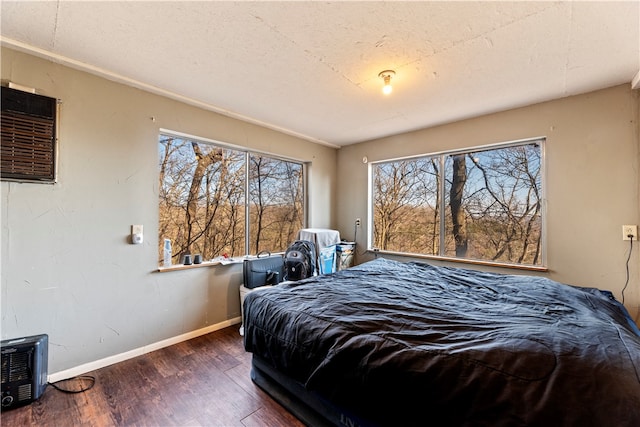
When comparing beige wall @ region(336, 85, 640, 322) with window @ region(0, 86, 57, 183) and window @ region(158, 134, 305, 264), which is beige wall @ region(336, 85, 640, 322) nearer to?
window @ region(158, 134, 305, 264)

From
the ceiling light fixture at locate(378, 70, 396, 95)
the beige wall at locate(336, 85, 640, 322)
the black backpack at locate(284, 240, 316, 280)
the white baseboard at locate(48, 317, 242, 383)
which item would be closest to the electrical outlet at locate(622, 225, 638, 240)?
the beige wall at locate(336, 85, 640, 322)

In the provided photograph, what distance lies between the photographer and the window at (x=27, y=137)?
1790 millimetres

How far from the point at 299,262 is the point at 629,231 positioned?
3.01 meters

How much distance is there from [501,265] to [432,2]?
265cm

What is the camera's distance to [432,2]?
1439 millimetres

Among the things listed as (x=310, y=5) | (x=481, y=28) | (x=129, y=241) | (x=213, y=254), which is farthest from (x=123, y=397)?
(x=481, y=28)

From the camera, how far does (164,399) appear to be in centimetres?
182

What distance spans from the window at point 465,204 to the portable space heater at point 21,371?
11.9ft

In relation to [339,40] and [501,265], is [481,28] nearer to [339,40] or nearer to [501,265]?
[339,40]

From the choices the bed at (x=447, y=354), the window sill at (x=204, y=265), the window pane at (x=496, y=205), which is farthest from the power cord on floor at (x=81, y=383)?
the window pane at (x=496, y=205)

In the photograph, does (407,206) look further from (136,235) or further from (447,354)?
(136,235)

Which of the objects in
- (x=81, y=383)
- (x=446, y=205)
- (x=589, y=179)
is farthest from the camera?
(x=446, y=205)

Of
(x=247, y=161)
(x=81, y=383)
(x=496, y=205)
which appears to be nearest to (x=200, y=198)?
(x=247, y=161)

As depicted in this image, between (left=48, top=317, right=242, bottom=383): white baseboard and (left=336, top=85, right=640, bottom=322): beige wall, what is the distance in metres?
3.58
